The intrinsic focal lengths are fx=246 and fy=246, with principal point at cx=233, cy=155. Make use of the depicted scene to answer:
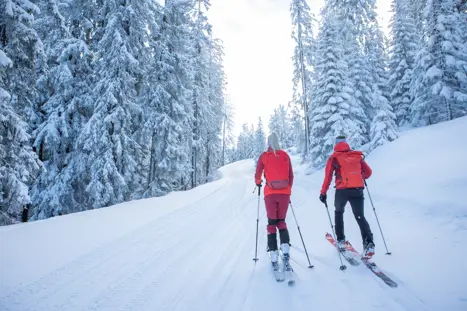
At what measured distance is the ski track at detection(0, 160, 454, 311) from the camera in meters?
3.60

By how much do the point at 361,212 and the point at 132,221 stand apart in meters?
6.89

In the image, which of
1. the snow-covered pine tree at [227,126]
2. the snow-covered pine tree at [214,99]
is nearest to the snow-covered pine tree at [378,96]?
the snow-covered pine tree at [214,99]

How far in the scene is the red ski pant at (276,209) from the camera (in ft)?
15.5

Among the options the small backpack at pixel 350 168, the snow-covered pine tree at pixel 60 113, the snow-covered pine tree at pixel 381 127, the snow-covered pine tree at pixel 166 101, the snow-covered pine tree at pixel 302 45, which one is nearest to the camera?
the small backpack at pixel 350 168

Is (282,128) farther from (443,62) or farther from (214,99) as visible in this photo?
(443,62)

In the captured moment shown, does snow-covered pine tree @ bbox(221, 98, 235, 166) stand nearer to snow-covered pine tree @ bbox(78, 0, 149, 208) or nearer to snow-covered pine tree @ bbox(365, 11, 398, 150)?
snow-covered pine tree @ bbox(365, 11, 398, 150)

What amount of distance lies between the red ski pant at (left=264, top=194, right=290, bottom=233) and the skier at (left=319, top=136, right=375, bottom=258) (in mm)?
970

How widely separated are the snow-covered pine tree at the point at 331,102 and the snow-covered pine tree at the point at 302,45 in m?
6.12

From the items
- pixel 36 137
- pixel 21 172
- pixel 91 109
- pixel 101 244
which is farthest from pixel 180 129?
pixel 101 244

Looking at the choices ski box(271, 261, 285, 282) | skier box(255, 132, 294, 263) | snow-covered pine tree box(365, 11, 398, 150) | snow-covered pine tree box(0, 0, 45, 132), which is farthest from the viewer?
snow-covered pine tree box(365, 11, 398, 150)

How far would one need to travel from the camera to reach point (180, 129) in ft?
61.8

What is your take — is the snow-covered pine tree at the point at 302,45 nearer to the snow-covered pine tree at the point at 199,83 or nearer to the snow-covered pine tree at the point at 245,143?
the snow-covered pine tree at the point at 199,83

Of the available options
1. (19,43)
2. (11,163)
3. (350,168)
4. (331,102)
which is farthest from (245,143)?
(350,168)

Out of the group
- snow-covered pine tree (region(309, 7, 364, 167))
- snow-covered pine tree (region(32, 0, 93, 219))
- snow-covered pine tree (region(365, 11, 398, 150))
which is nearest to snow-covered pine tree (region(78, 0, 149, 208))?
snow-covered pine tree (region(32, 0, 93, 219))
